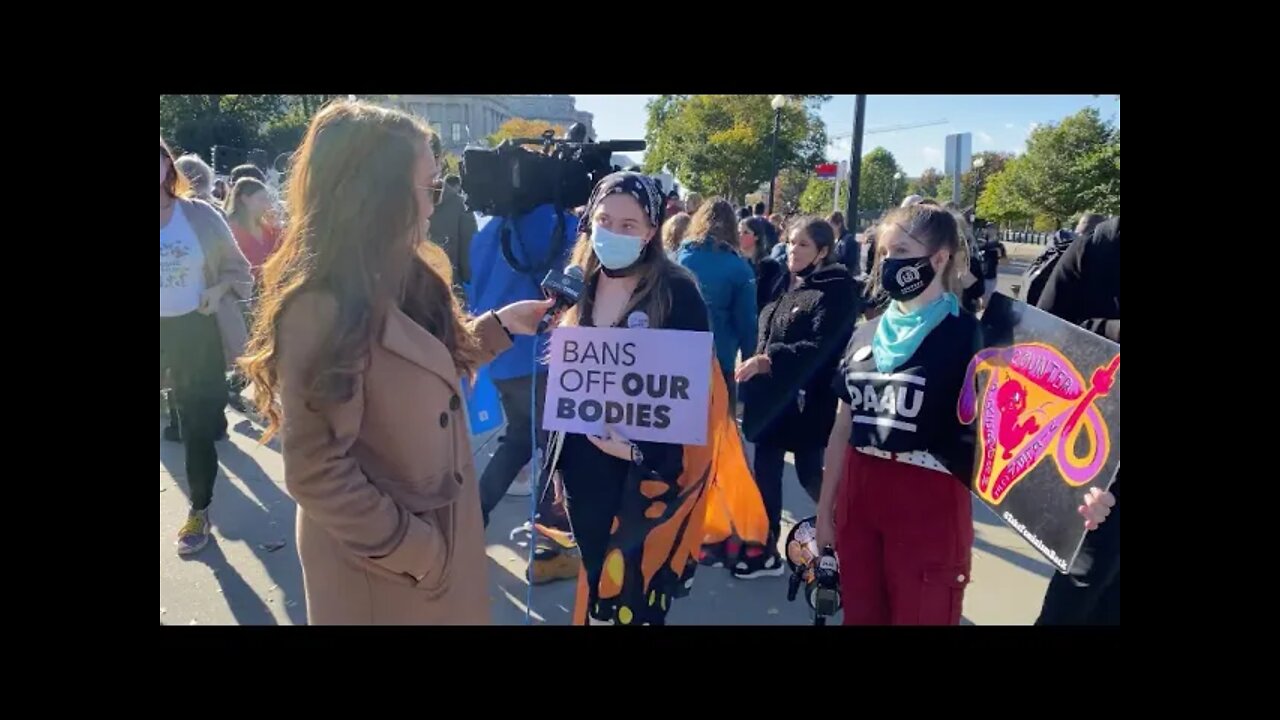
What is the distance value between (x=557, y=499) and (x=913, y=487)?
1.39 m

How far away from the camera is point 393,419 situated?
176cm

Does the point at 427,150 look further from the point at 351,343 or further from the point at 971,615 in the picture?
the point at 971,615

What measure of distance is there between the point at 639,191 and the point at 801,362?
5.18ft

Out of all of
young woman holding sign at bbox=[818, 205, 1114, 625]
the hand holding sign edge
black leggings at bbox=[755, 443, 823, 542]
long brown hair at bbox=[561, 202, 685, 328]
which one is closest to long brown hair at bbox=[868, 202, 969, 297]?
young woman holding sign at bbox=[818, 205, 1114, 625]

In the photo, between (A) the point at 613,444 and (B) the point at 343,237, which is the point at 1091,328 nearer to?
(A) the point at 613,444

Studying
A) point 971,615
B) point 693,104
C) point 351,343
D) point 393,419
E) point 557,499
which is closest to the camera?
point 351,343

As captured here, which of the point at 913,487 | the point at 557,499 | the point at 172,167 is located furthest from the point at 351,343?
the point at 172,167

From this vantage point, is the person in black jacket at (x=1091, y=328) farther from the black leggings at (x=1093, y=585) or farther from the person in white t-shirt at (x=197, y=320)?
the person in white t-shirt at (x=197, y=320)

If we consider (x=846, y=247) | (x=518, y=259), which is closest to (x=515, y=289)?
(x=518, y=259)

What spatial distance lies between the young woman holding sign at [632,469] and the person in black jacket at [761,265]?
2391mm

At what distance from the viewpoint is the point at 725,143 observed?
26.2 m

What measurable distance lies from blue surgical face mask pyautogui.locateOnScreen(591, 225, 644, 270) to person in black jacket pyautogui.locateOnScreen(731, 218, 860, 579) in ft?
4.72

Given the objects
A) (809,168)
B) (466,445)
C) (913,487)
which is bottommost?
(913,487)

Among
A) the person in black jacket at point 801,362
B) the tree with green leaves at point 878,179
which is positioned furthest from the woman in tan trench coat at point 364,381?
the tree with green leaves at point 878,179
